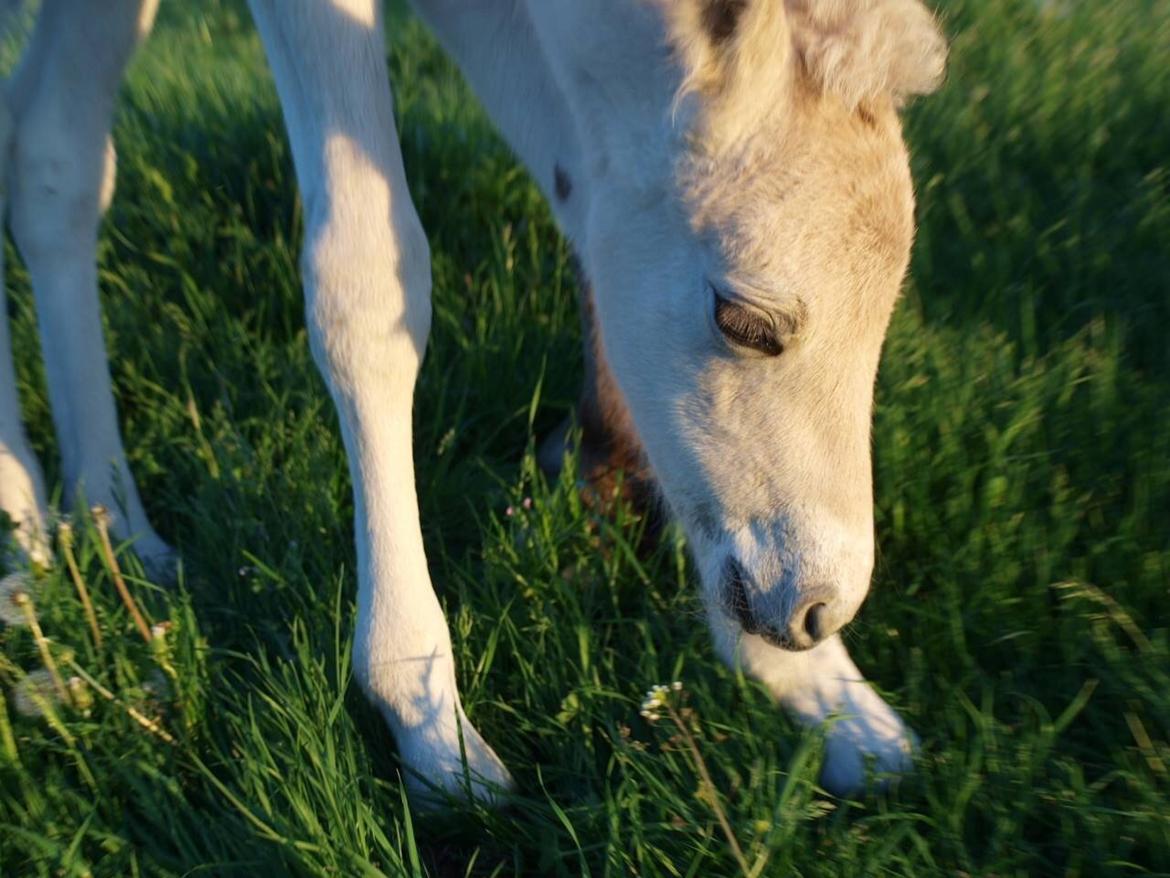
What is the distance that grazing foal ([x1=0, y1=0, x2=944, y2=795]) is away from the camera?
6.43 feet

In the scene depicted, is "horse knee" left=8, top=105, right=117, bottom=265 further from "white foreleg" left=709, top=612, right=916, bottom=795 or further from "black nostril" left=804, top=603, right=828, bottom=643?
"black nostril" left=804, top=603, right=828, bottom=643

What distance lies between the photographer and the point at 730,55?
189 centimetres

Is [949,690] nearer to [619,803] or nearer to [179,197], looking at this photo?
[619,803]

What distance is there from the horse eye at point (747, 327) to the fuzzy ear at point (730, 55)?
0.28 m

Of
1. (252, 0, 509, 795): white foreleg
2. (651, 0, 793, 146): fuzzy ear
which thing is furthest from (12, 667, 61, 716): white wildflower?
(651, 0, 793, 146): fuzzy ear

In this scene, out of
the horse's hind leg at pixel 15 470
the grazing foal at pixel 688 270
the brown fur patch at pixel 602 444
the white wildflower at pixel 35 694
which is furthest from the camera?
the brown fur patch at pixel 602 444

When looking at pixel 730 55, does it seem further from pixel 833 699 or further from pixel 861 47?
pixel 833 699

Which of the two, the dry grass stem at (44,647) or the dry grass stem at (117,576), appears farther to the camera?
the dry grass stem at (117,576)

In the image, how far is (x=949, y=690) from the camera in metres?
2.23

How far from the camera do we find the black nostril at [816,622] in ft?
6.62

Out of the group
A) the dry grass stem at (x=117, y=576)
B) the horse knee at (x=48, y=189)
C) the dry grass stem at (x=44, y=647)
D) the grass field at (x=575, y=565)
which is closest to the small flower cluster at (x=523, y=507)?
the grass field at (x=575, y=565)

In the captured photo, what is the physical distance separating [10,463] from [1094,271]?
2.67m

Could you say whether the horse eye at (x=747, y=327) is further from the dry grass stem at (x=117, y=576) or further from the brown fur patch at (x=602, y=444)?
the dry grass stem at (x=117, y=576)

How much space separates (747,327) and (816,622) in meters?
0.50
